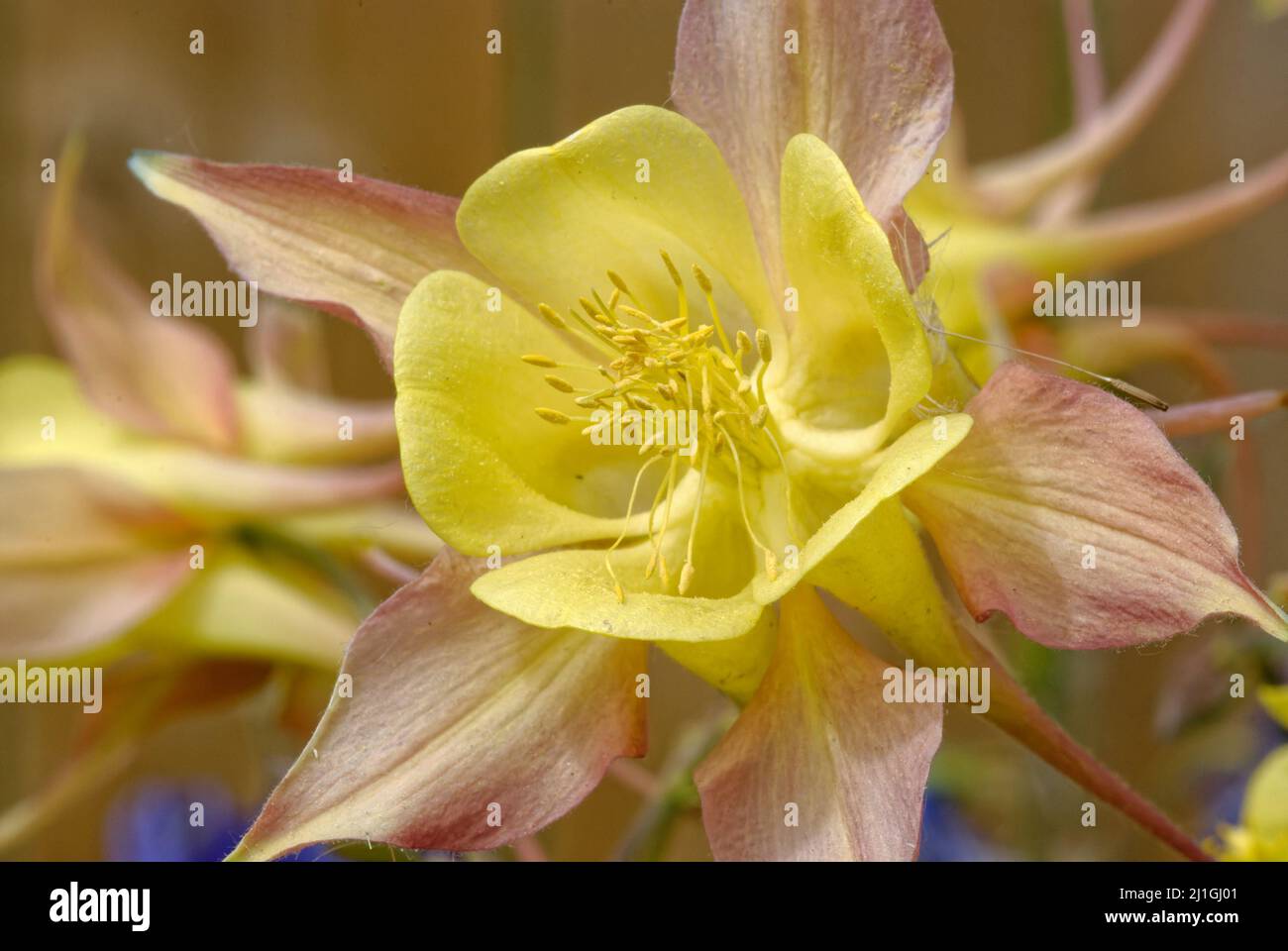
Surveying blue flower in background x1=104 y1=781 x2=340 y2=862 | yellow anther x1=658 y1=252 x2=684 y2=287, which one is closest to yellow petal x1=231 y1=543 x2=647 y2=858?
yellow anther x1=658 y1=252 x2=684 y2=287

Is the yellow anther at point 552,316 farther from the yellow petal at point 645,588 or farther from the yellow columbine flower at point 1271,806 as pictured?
the yellow columbine flower at point 1271,806

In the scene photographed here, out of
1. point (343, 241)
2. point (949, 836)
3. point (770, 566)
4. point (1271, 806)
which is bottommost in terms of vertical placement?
point (949, 836)

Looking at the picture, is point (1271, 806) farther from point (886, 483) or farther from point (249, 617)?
point (249, 617)

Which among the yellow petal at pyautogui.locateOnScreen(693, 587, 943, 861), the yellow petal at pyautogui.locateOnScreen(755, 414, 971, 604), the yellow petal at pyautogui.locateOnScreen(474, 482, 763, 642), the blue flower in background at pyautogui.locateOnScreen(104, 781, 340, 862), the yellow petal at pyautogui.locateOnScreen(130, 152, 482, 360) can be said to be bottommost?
the blue flower in background at pyautogui.locateOnScreen(104, 781, 340, 862)

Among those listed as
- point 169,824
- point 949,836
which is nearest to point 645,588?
point 169,824

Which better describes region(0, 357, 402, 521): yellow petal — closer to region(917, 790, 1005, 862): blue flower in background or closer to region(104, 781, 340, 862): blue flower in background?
region(104, 781, 340, 862): blue flower in background

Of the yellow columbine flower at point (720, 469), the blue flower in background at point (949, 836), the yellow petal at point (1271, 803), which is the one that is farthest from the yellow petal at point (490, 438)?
the blue flower in background at point (949, 836)

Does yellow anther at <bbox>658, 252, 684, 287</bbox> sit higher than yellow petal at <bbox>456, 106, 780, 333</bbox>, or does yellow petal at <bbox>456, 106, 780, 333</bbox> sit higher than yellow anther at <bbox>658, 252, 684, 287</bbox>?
yellow petal at <bbox>456, 106, 780, 333</bbox>

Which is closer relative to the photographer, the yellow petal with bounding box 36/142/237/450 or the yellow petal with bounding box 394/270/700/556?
the yellow petal with bounding box 394/270/700/556
